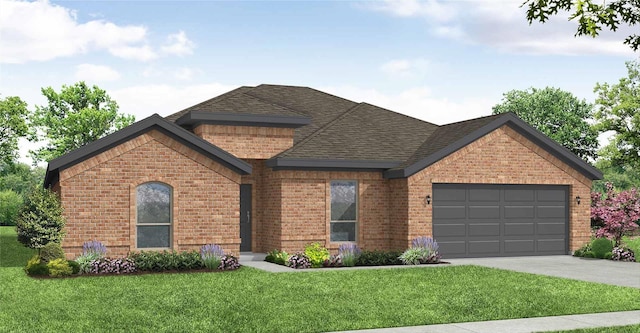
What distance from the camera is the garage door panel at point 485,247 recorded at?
26.8 metres

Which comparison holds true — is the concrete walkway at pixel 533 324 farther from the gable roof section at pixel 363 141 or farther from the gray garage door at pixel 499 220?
the gable roof section at pixel 363 141

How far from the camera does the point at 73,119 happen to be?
60.3 m

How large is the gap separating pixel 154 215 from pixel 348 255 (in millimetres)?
6281

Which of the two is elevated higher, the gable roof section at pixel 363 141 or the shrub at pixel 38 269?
the gable roof section at pixel 363 141

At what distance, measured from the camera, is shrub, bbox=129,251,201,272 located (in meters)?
21.0

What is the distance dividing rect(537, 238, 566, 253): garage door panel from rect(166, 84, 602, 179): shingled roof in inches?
112

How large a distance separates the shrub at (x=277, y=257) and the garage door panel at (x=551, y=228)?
10077 millimetres

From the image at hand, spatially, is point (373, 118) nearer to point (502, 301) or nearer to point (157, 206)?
point (157, 206)

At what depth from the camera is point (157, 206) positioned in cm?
2305

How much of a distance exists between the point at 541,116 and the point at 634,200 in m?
36.4

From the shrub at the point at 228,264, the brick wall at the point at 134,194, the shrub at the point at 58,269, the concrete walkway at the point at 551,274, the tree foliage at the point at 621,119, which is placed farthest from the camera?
the tree foliage at the point at 621,119

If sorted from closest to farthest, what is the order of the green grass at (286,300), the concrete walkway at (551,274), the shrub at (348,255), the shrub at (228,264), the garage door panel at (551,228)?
the concrete walkway at (551,274)
the green grass at (286,300)
the shrub at (228,264)
the shrub at (348,255)
the garage door panel at (551,228)

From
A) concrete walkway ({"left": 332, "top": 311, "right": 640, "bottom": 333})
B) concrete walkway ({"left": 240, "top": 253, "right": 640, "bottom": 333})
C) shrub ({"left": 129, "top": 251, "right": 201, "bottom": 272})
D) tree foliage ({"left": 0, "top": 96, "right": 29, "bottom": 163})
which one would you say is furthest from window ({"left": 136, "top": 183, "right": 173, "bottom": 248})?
tree foliage ({"left": 0, "top": 96, "right": 29, "bottom": 163})

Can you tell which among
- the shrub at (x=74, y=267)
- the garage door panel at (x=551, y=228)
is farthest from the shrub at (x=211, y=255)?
the garage door panel at (x=551, y=228)
